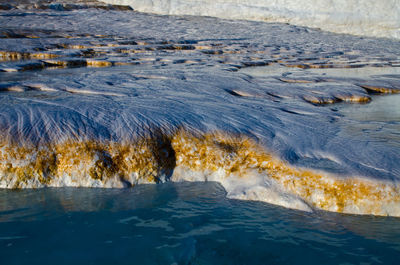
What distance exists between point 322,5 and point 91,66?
1443 centimetres

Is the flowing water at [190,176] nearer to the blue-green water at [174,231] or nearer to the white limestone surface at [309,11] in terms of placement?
the blue-green water at [174,231]

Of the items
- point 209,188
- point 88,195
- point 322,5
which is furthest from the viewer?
point 322,5

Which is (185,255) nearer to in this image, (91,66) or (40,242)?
(40,242)

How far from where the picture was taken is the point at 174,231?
2076mm

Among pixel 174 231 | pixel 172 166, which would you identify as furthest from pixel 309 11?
pixel 174 231

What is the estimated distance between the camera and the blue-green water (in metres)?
1.84

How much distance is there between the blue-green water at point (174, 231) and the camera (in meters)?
1.84

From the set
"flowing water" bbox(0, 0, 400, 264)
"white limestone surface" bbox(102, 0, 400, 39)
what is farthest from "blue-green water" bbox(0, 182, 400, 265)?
"white limestone surface" bbox(102, 0, 400, 39)

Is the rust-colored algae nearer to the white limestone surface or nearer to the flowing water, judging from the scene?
the flowing water

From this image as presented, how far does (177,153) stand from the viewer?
2.85 meters

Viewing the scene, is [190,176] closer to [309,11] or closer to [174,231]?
[174,231]

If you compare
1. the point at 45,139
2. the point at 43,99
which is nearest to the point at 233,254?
the point at 45,139

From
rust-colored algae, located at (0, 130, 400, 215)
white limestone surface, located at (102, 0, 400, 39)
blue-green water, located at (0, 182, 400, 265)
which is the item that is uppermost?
white limestone surface, located at (102, 0, 400, 39)

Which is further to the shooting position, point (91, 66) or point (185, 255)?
point (91, 66)
